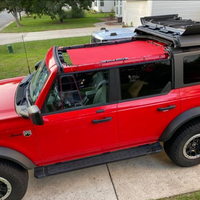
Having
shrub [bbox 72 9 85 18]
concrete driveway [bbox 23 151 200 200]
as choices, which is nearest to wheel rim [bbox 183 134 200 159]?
concrete driveway [bbox 23 151 200 200]

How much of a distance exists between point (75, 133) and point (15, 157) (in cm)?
78

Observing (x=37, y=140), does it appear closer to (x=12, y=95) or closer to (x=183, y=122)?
(x=12, y=95)

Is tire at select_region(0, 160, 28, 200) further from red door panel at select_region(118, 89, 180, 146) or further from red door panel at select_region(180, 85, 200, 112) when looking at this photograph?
red door panel at select_region(180, 85, 200, 112)

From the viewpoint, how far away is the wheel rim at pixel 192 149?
3170mm

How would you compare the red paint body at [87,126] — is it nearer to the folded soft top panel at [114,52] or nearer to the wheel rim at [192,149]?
the folded soft top panel at [114,52]

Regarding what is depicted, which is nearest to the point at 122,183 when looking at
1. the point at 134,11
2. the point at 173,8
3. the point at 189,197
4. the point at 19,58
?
the point at 189,197

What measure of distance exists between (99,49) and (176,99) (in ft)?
4.52

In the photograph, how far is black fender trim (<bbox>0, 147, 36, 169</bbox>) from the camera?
2514 mm

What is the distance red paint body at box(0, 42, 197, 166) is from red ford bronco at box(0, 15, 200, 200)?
0.01 metres

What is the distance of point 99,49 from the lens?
10.7ft

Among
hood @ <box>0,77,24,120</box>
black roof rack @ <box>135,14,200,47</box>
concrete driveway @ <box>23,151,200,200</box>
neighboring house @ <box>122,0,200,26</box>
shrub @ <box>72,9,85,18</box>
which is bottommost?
concrete driveway @ <box>23,151,200,200</box>

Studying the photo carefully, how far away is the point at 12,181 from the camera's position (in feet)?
8.91

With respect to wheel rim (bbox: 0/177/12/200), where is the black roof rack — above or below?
above

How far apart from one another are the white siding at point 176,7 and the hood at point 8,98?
1186 cm
